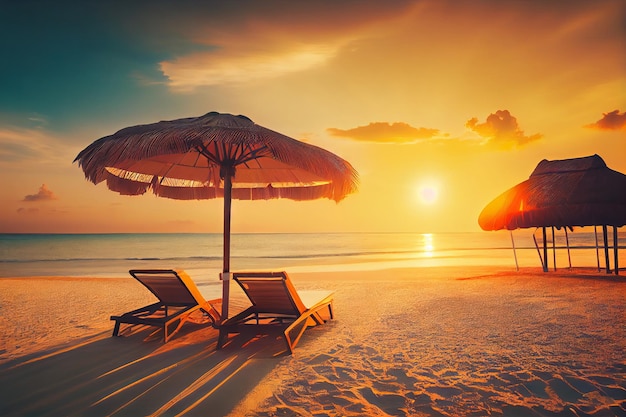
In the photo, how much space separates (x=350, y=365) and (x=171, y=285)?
2538 mm

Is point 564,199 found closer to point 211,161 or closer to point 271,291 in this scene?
point 271,291

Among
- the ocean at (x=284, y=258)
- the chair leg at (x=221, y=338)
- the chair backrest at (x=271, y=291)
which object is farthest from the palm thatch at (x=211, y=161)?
the ocean at (x=284, y=258)

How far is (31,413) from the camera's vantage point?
2783mm

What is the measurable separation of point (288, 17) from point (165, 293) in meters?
4.21

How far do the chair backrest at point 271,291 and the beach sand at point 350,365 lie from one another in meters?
0.40

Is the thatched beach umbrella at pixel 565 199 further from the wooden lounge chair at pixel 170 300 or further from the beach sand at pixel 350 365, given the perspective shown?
the wooden lounge chair at pixel 170 300

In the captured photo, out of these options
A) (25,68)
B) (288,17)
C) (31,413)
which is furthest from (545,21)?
(25,68)

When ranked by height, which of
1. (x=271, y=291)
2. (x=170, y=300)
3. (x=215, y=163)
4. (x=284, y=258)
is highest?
(x=215, y=163)

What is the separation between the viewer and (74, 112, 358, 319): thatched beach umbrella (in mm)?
4055

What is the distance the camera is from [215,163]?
5.33 meters

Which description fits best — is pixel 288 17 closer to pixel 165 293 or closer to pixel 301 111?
pixel 165 293

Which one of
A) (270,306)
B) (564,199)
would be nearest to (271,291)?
(270,306)

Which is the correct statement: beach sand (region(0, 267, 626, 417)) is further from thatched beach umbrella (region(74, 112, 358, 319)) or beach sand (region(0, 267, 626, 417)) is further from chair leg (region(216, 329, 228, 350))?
thatched beach umbrella (region(74, 112, 358, 319))

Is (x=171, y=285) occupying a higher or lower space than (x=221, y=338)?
higher
